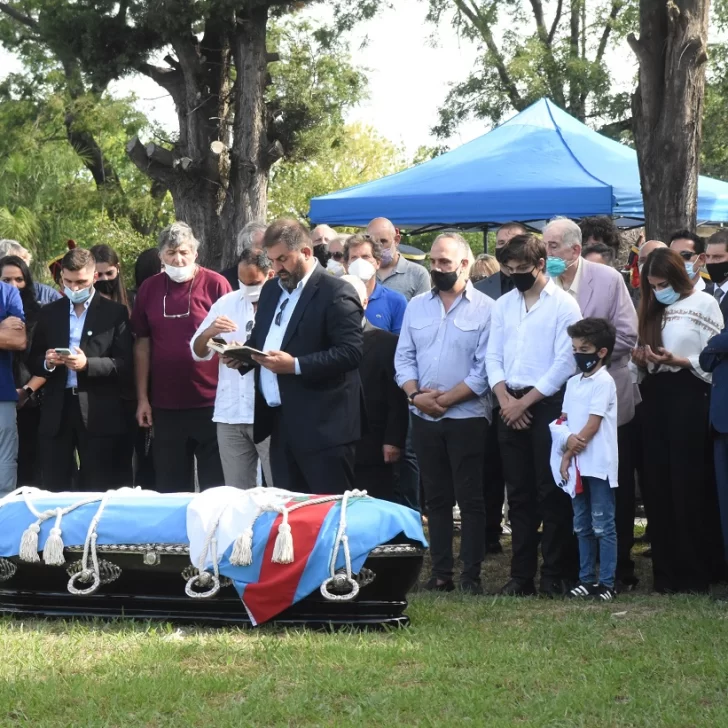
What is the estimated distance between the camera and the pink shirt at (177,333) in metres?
7.94

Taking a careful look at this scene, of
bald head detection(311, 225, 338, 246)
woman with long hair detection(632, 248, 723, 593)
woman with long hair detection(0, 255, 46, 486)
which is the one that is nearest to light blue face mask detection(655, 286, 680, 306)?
woman with long hair detection(632, 248, 723, 593)

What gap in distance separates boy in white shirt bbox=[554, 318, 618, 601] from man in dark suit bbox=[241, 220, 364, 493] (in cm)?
119

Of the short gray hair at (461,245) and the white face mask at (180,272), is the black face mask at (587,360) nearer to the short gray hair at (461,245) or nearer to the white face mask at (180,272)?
the short gray hair at (461,245)

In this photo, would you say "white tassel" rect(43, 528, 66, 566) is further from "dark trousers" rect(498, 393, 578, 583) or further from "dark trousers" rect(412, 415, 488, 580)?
"dark trousers" rect(498, 393, 578, 583)

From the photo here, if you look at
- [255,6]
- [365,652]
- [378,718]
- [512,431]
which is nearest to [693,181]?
[512,431]

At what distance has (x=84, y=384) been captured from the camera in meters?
8.02

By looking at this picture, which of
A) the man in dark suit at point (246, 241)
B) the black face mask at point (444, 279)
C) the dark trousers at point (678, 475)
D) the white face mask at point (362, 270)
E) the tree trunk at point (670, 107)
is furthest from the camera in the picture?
the tree trunk at point (670, 107)

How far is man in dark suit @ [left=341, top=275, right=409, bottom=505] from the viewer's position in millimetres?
7793

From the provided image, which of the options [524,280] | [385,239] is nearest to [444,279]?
[524,280]

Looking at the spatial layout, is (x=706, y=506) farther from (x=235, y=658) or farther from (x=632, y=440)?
(x=235, y=658)

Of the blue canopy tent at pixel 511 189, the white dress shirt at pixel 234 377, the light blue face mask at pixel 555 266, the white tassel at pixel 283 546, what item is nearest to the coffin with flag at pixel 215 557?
the white tassel at pixel 283 546

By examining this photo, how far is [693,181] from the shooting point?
9.59 m

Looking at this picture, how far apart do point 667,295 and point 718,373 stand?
616 millimetres

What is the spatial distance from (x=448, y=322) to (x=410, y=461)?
142cm
